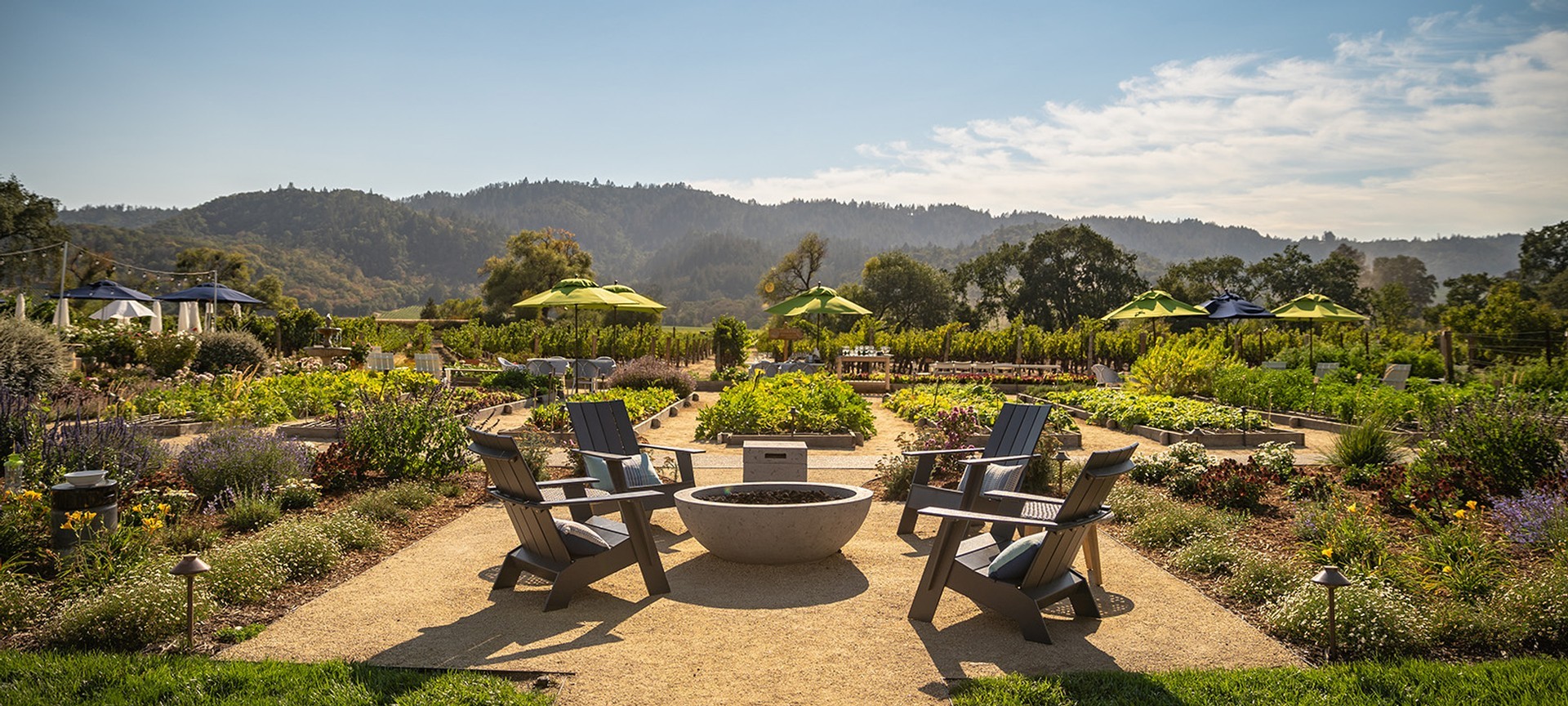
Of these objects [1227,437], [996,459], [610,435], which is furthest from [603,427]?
[1227,437]

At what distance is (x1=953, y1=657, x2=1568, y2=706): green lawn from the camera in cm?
321

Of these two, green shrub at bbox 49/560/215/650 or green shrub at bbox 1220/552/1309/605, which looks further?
green shrub at bbox 1220/552/1309/605

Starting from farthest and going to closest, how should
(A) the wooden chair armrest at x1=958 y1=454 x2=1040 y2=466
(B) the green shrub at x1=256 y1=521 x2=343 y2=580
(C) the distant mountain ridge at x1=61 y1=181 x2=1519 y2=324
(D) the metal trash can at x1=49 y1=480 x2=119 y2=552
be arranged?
(C) the distant mountain ridge at x1=61 y1=181 x2=1519 y2=324
(A) the wooden chair armrest at x1=958 y1=454 x2=1040 y2=466
(B) the green shrub at x1=256 y1=521 x2=343 y2=580
(D) the metal trash can at x1=49 y1=480 x2=119 y2=552

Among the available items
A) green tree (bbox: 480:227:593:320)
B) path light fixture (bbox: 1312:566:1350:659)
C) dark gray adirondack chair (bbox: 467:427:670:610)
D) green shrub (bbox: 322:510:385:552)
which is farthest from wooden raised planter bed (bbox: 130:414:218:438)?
green tree (bbox: 480:227:593:320)

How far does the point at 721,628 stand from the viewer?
4.12m

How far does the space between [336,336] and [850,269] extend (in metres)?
105

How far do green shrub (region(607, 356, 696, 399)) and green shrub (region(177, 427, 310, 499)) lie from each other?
8.71 m

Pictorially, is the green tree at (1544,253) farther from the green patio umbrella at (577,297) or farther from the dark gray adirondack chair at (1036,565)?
the dark gray adirondack chair at (1036,565)

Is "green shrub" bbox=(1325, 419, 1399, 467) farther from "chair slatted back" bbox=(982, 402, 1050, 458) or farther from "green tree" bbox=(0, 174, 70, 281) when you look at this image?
"green tree" bbox=(0, 174, 70, 281)

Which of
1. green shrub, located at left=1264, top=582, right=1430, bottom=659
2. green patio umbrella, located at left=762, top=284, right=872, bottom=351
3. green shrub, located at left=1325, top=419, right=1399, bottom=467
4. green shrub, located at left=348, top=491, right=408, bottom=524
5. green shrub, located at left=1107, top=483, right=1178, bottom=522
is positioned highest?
green patio umbrella, located at left=762, top=284, right=872, bottom=351

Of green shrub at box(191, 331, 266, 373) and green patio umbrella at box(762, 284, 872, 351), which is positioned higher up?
green patio umbrella at box(762, 284, 872, 351)

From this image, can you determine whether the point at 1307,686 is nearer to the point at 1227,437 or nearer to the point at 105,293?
the point at 1227,437

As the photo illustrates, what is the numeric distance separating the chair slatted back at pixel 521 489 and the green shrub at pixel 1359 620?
10.7 ft

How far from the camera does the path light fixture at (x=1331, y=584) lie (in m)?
3.49
